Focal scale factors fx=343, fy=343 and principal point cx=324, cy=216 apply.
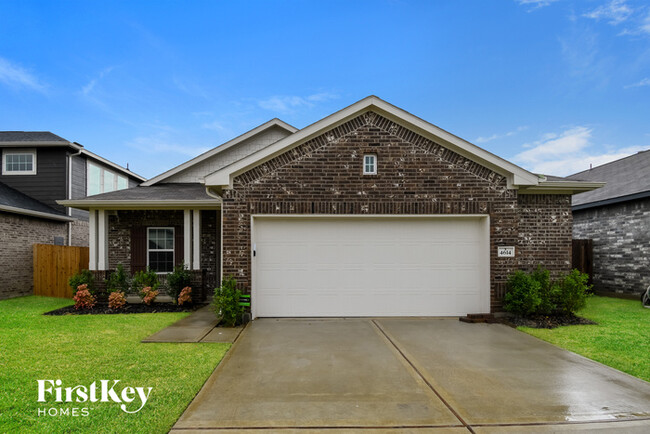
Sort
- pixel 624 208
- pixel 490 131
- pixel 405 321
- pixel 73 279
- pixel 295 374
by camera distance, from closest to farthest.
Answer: pixel 295 374 < pixel 405 321 < pixel 73 279 < pixel 624 208 < pixel 490 131

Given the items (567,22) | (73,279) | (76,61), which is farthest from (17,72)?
(567,22)

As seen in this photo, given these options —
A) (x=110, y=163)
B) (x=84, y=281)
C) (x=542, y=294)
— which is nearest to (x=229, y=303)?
(x=84, y=281)

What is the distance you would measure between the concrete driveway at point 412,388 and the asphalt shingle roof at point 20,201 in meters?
11.7

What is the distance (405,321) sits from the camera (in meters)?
7.64

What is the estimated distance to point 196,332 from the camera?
263 inches

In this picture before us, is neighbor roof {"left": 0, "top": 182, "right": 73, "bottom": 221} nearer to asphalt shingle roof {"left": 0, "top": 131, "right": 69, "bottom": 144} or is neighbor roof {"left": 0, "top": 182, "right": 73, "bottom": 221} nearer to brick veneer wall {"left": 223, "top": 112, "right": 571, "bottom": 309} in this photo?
asphalt shingle roof {"left": 0, "top": 131, "right": 69, "bottom": 144}

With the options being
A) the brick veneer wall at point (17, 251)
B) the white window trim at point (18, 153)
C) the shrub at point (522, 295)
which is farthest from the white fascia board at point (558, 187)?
the white window trim at point (18, 153)

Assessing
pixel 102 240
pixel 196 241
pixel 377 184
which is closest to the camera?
pixel 377 184

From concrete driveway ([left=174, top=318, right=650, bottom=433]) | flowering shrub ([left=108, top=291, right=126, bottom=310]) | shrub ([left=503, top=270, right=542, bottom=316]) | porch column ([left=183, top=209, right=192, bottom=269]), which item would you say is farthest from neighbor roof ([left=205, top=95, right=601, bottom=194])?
flowering shrub ([left=108, top=291, right=126, bottom=310])

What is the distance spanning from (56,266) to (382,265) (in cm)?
1118

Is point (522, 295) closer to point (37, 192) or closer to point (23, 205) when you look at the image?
point (23, 205)

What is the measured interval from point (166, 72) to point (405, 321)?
1726cm

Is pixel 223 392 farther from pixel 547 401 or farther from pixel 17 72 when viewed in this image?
pixel 17 72

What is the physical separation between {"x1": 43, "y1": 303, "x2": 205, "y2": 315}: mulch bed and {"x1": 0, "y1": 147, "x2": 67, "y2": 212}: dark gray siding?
7.85m
